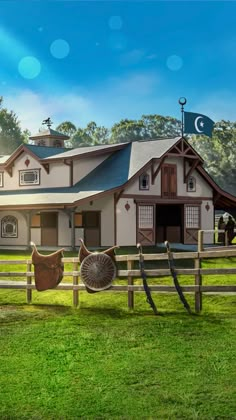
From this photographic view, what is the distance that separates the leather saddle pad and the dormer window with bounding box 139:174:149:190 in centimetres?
2191

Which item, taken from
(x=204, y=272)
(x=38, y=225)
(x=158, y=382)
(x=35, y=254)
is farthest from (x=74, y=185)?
(x=158, y=382)

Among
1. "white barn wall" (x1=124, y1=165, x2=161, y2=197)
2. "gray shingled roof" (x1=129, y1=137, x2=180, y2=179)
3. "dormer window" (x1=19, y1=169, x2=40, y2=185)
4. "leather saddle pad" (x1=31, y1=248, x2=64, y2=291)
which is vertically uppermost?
"gray shingled roof" (x1=129, y1=137, x2=180, y2=179)

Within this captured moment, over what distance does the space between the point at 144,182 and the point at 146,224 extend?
275 cm

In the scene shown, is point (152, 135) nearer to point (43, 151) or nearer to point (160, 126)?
point (160, 126)

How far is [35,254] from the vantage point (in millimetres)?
15148

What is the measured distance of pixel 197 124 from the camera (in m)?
48.3

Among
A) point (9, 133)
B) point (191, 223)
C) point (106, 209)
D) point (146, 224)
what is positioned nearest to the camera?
point (106, 209)

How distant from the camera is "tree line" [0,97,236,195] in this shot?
9606cm

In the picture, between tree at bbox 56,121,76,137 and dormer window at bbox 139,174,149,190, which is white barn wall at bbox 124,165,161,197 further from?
tree at bbox 56,121,76,137

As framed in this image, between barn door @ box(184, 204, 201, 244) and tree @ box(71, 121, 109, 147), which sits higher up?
tree @ box(71, 121, 109, 147)

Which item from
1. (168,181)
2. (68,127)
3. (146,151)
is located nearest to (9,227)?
(146,151)

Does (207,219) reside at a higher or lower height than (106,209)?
lower

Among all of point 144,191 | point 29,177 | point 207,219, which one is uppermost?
point 29,177

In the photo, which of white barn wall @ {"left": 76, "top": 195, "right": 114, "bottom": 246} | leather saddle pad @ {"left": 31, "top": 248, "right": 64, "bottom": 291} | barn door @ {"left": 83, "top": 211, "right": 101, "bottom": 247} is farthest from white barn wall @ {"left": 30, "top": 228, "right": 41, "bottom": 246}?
leather saddle pad @ {"left": 31, "top": 248, "right": 64, "bottom": 291}
